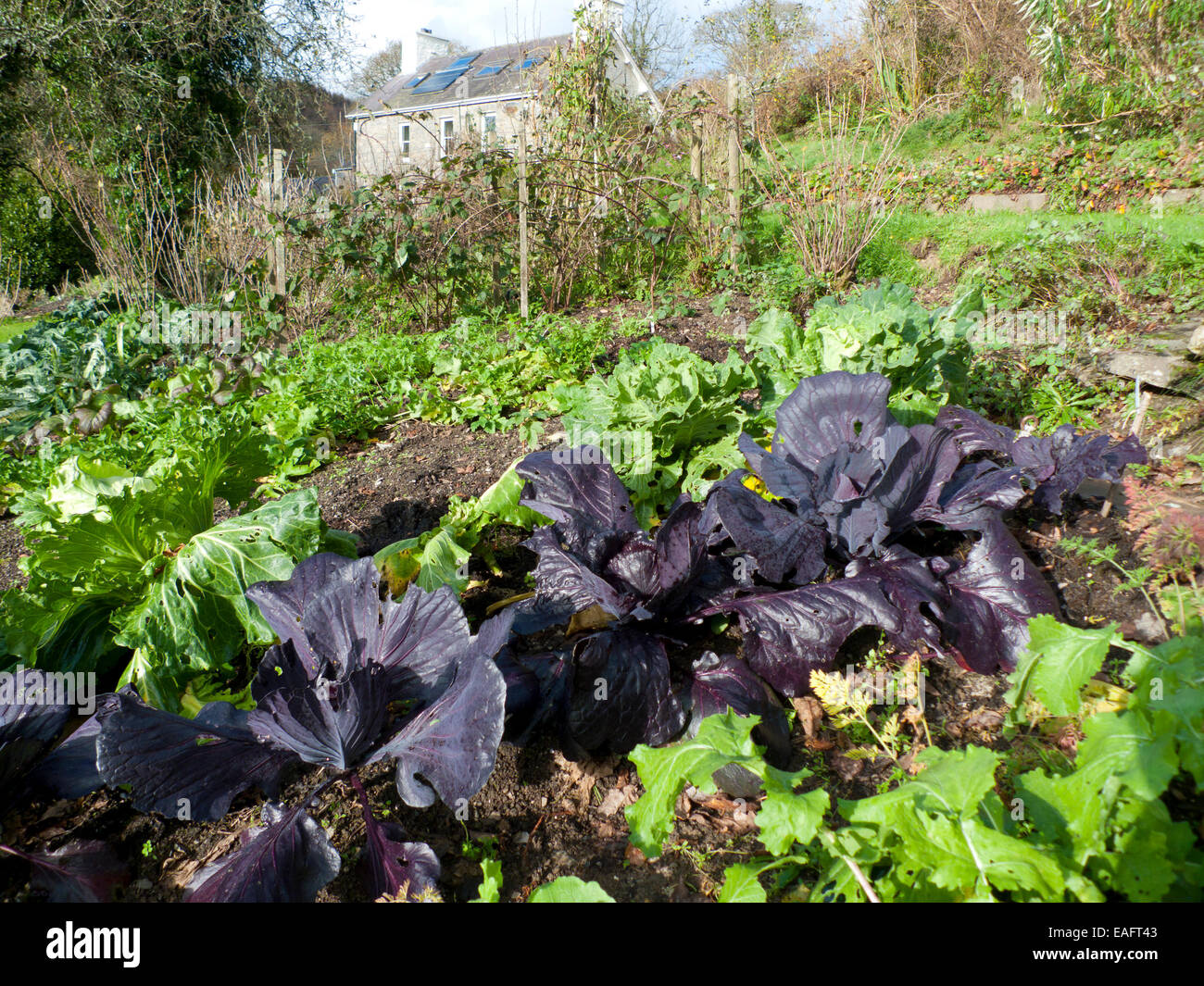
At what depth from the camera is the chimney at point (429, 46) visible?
29641mm

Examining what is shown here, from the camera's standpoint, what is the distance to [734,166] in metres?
7.63

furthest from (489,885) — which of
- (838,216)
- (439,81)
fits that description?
(439,81)

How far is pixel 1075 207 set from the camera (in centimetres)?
866

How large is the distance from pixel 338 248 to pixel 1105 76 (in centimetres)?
1038

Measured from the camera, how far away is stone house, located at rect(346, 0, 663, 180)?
Result: 7.34m

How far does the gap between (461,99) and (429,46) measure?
13010mm

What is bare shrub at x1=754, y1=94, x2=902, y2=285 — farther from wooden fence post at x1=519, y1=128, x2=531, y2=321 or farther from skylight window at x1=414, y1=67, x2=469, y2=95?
skylight window at x1=414, y1=67, x2=469, y2=95

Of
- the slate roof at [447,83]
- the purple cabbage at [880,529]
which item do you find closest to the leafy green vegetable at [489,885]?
the purple cabbage at [880,529]

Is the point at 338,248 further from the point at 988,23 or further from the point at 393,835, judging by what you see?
the point at 988,23

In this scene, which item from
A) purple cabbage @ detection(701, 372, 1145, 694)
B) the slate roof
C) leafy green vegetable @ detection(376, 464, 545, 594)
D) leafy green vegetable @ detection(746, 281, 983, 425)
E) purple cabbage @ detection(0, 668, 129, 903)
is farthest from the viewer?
the slate roof

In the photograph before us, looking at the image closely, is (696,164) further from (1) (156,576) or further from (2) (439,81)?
(2) (439,81)

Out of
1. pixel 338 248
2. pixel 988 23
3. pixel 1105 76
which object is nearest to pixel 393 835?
pixel 338 248

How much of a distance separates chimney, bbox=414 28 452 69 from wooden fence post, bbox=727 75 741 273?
88.5 ft

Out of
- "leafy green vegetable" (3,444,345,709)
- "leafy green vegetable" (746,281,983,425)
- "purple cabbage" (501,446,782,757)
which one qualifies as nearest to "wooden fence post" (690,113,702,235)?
"leafy green vegetable" (746,281,983,425)
